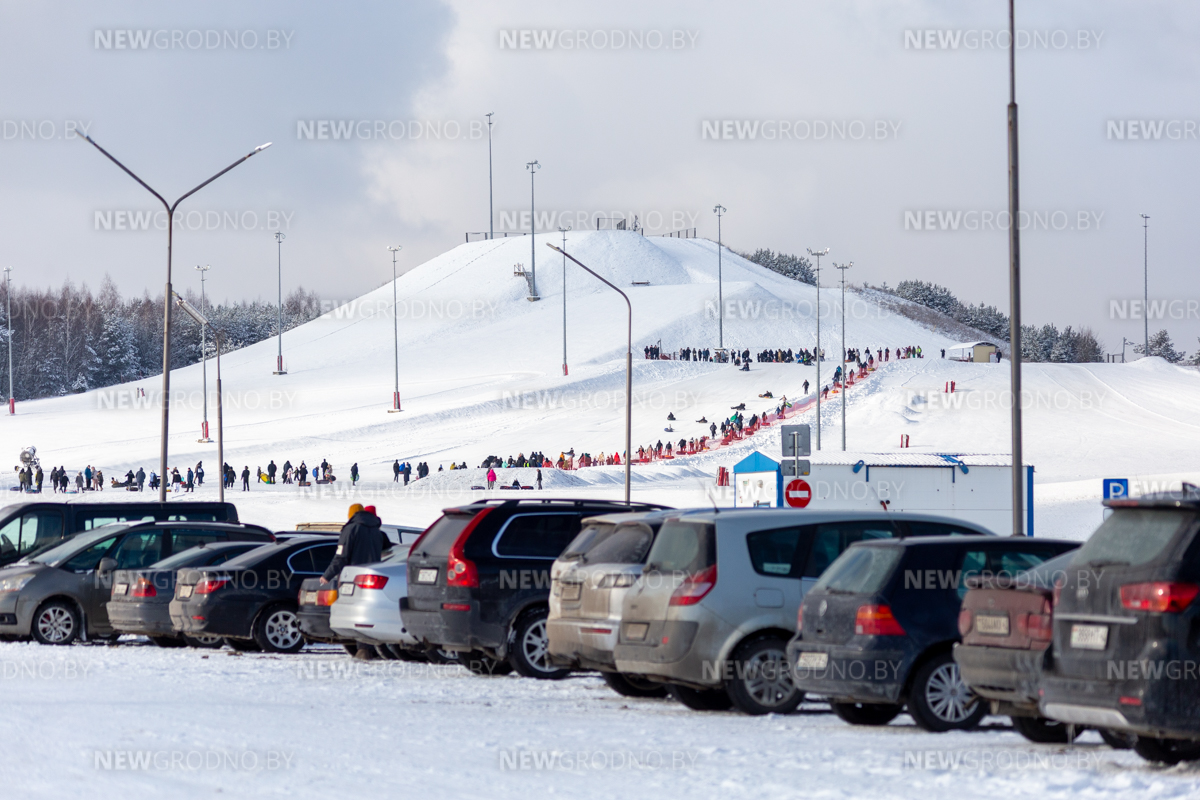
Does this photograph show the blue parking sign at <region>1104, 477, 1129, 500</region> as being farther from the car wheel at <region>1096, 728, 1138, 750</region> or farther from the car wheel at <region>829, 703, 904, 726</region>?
the car wheel at <region>1096, 728, 1138, 750</region>

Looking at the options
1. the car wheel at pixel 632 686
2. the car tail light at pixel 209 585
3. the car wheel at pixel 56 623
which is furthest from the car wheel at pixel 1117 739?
the car wheel at pixel 56 623

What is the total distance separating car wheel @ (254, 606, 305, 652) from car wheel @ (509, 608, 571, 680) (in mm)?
4051

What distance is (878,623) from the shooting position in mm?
10344

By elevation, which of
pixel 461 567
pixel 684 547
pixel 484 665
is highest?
pixel 684 547

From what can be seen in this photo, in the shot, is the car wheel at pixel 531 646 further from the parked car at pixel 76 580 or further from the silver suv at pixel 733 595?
the parked car at pixel 76 580

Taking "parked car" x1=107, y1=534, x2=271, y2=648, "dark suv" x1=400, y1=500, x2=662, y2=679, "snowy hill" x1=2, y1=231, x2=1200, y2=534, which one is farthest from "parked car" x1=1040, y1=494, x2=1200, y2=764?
"snowy hill" x1=2, y1=231, x2=1200, y2=534

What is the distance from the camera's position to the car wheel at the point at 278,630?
1755cm

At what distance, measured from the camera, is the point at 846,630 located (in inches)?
411

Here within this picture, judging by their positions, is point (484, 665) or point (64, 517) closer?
point (484, 665)

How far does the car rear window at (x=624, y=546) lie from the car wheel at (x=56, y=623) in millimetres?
8972

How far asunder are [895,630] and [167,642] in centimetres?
1168

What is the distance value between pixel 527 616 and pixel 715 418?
63.4m

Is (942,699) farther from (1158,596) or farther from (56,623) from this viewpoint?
(56,623)

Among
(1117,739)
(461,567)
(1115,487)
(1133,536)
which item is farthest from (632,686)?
(1115,487)
